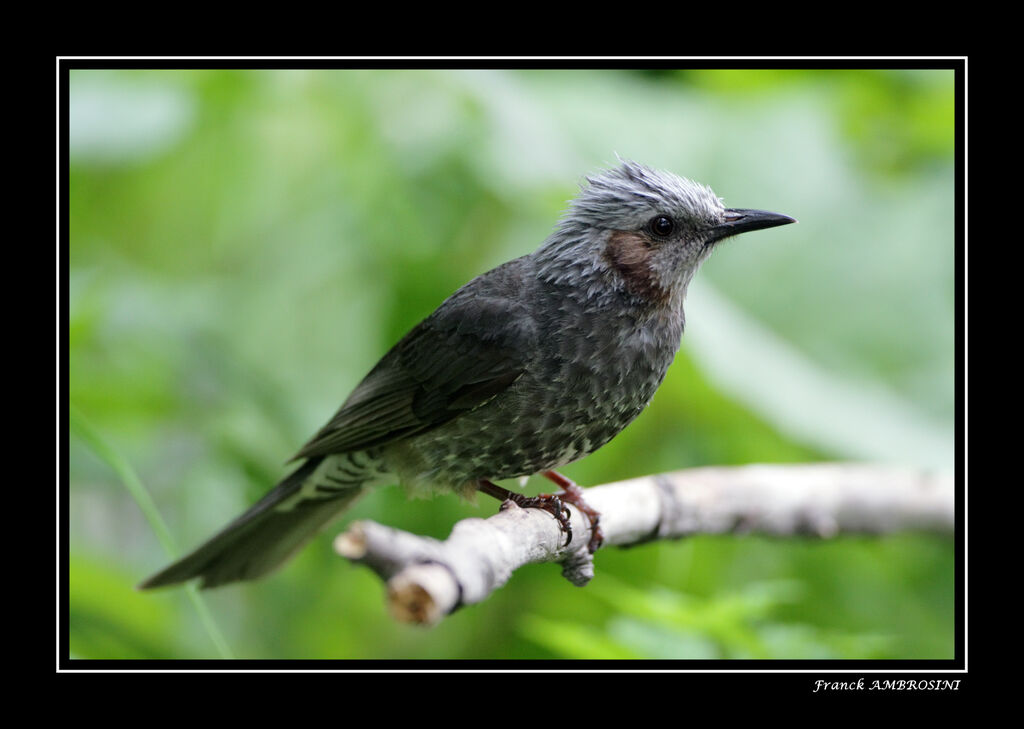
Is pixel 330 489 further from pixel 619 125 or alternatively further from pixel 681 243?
pixel 619 125

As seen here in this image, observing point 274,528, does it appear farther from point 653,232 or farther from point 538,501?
point 653,232

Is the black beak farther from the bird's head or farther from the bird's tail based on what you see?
the bird's tail

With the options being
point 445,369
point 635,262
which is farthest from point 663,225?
point 445,369

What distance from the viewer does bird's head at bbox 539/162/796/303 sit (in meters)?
3.42

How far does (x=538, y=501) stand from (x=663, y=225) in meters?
1.06

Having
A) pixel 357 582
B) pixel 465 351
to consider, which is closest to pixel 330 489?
pixel 357 582

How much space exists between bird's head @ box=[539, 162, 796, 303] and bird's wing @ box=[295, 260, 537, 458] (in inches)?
10.5

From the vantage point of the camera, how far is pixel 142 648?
3.50 m

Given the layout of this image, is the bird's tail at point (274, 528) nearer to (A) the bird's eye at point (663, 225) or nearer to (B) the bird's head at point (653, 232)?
(B) the bird's head at point (653, 232)

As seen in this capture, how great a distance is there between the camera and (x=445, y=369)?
3506 millimetres

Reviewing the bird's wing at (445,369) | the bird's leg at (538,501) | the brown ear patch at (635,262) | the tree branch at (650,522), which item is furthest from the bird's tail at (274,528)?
the brown ear patch at (635,262)

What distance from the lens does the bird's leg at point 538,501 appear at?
3.04 m

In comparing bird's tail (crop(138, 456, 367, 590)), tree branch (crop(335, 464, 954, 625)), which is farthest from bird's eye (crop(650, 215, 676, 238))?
bird's tail (crop(138, 456, 367, 590))
